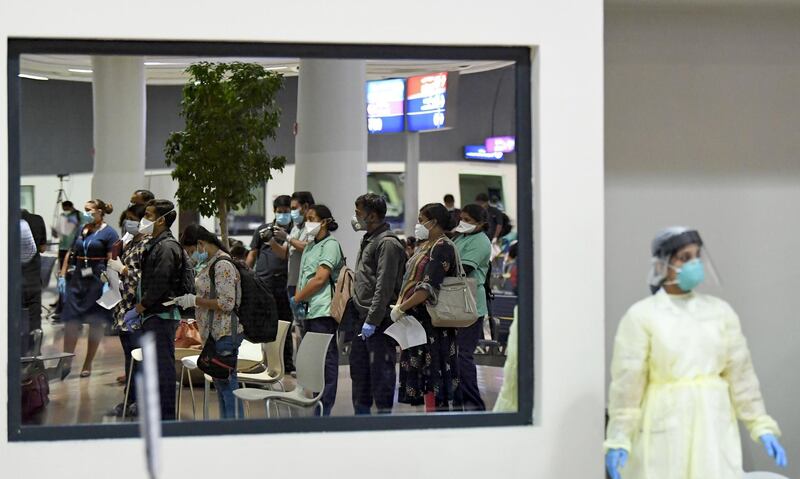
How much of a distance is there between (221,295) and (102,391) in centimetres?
96

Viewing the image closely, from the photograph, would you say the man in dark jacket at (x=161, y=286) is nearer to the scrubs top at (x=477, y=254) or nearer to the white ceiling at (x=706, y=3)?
the scrubs top at (x=477, y=254)

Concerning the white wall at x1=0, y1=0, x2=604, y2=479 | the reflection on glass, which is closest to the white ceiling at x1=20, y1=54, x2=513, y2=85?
the reflection on glass

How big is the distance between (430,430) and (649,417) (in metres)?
1.00

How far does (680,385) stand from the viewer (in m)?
3.89

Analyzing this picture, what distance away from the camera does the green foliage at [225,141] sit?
9523 millimetres

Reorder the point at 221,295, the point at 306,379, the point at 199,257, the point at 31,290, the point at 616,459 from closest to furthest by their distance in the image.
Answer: the point at 616,459 < the point at 31,290 < the point at 306,379 < the point at 221,295 < the point at 199,257

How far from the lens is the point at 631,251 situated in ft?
16.7

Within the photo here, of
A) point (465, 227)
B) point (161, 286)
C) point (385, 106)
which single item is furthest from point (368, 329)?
point (385, 106)

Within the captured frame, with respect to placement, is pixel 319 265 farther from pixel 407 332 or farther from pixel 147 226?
pixel 147 226

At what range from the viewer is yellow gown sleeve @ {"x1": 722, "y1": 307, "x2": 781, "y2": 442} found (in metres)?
3.92

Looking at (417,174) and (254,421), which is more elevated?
(417,174)

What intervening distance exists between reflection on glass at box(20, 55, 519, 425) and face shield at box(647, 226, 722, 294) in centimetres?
93

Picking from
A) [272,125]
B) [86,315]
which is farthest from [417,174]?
[86,315]

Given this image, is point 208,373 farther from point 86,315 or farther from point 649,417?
point 649,417
